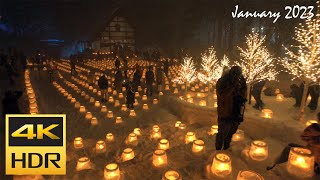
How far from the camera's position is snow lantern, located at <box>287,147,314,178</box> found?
427 cm

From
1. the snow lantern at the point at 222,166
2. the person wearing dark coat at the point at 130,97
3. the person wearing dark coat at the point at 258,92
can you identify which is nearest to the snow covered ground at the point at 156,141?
the snow lantern at the point at 222,166

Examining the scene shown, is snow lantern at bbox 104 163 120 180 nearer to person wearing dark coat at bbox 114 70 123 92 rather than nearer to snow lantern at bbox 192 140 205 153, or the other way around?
snow lantern at bbox 192 140 205 153

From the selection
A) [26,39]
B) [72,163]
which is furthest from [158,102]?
[26,39]

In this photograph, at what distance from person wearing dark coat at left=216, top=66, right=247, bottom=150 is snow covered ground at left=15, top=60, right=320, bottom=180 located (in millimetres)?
798

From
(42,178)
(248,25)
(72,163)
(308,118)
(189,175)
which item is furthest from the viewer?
(248,25)

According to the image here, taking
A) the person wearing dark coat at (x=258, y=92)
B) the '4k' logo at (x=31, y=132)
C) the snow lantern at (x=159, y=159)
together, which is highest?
the person wearing dark coat at (x=258, y=92)

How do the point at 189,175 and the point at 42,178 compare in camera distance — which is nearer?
the point at 189,175

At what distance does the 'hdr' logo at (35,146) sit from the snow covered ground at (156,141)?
0.75 m

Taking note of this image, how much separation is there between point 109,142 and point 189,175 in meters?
5.19

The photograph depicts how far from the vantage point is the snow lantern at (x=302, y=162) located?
4266 millimetres

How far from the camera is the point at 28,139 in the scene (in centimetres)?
571

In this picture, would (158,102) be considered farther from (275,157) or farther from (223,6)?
(223,6)

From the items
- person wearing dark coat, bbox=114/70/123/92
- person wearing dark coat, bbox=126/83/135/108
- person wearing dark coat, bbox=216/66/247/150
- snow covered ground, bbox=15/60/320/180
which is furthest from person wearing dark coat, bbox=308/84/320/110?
person wearing dark coat, bbox=114/70/123/92

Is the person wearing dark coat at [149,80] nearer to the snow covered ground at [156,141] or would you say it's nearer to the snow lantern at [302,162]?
the snow covered ground at [156,141]
